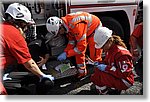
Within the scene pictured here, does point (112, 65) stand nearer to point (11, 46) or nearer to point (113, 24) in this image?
point (11, 46)

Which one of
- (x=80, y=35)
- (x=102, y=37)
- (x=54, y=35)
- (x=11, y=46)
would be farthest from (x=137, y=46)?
(x=11, y=46)

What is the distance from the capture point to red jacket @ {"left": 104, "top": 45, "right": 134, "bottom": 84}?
2.95 m

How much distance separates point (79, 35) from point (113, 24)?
39.8 inches

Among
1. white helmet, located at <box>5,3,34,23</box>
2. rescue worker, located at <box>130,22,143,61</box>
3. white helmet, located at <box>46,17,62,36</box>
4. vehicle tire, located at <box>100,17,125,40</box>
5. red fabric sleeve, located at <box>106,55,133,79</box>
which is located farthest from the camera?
vehicle tire, located at <box>100,17,125,40</box>

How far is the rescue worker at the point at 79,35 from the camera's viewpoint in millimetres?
3525

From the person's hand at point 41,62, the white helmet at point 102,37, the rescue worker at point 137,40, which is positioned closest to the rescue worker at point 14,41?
the white helmet at point 102,37

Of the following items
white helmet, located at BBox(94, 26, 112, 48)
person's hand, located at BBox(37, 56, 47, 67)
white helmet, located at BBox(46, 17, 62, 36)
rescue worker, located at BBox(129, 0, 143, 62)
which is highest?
white helmet, located at BBox(46, 17, 62, 36)

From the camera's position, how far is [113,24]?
437cm

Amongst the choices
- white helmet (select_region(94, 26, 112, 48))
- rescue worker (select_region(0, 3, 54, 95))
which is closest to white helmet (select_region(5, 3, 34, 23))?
rescue worker (select_region(0, 3, 54, 95))

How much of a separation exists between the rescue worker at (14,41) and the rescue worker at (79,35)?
74 centimetres

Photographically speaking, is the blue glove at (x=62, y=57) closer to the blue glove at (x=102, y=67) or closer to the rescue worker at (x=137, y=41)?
the blue glove at (x=102, y=67)

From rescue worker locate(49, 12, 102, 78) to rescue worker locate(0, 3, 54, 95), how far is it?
0.74 m

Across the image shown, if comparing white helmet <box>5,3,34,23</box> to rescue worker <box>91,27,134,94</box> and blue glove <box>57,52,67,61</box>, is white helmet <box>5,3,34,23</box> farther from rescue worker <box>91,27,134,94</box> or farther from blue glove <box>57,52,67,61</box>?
blue glove <box>57,52,67,61</box>

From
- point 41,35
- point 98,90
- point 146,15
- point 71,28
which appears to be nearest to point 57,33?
point 71,28
